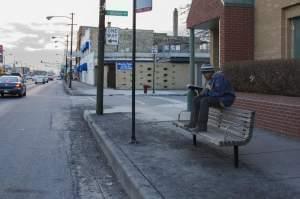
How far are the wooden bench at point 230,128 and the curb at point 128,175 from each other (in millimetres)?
1335

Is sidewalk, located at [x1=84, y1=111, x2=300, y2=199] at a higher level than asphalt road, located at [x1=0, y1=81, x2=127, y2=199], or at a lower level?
higher

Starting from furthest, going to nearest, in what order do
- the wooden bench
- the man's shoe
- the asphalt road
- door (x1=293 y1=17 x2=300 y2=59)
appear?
door (x1=293 y1=17 x2=300 y2=59) < the man's shoe < the wooden bench < the asphalt road

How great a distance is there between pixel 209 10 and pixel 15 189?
11.5 meters

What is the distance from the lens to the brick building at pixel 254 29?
46.9ft

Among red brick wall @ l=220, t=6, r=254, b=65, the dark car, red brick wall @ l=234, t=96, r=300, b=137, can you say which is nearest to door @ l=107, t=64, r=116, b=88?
the dark car

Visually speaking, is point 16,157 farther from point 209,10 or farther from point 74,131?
point 209,10

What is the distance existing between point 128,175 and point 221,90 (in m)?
2.50

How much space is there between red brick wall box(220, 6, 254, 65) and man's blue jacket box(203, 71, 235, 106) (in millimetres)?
7148

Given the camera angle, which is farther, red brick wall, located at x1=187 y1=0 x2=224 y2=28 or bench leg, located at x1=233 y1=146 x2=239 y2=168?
red brick wall, located at x1=187 y1=0 x2=224 y2=28

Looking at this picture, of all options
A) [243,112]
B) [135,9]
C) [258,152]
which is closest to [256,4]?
[135,9]

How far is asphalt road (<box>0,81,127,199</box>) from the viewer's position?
282 inches

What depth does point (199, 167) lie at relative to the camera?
7719 mm

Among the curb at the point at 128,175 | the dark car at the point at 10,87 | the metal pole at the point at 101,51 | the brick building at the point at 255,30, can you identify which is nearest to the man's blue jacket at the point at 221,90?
the curb at the point at 128,175

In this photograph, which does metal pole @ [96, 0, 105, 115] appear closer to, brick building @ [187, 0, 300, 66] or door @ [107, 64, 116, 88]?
brick building @ [187, 0, 300, 66]
